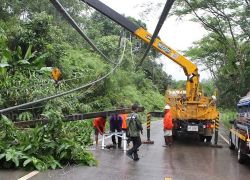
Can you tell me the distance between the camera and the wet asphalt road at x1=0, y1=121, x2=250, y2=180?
370 inches

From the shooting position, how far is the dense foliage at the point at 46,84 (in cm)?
1030

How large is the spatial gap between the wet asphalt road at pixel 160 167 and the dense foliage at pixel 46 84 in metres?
0.63

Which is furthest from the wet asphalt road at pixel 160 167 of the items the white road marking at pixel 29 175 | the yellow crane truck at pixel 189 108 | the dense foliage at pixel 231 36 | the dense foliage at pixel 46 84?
the dense foliage at pixel 231 36

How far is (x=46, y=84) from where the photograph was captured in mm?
16984

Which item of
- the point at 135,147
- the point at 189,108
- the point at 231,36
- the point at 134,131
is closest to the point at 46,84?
the point at 189,108

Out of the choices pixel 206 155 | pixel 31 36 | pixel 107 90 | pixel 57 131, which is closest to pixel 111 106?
pixel 107 90

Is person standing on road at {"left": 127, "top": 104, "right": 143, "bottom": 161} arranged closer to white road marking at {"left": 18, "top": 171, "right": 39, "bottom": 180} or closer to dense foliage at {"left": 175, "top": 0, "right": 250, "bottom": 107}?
white road marking at {"left": 18, "top": 171, "right": 39, "bottom": 180}

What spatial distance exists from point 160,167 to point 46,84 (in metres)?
7.51

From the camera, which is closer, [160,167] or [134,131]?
[160,167]

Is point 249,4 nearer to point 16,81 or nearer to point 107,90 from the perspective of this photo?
point 107,90

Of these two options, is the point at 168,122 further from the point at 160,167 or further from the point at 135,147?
the point at 160,167

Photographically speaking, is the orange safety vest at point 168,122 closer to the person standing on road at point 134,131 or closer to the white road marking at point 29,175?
the person standing on road at point 134,131

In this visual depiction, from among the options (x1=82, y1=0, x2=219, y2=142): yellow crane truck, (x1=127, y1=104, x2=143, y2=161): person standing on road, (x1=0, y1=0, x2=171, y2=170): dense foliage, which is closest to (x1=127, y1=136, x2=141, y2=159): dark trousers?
(x1=127, y1=104, x2=143, y2=161): person standing on road

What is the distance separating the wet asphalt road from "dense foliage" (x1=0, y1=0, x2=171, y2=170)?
0.63 meters
